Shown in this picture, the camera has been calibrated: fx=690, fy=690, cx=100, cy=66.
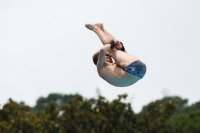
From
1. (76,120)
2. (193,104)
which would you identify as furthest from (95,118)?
(193,104)

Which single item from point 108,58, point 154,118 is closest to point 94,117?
point 154,118

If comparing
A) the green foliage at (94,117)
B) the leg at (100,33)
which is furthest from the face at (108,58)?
the green foliage at (94,117)

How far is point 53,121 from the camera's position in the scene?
1161 inches

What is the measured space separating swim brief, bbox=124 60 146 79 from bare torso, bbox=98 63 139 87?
0.07 meters

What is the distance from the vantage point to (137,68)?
42.5 feet

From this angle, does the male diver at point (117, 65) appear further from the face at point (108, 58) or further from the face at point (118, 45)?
the face at point (108, 58)

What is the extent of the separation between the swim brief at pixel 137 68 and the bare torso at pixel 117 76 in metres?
0.07

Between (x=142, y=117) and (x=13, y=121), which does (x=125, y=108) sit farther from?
(x=13, y=121)

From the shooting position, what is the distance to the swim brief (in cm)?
1290

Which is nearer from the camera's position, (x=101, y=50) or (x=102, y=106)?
(x=101, y=50)

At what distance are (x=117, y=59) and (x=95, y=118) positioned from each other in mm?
16567

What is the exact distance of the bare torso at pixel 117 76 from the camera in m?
12.9

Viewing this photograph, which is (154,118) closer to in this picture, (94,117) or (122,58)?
(94,117)

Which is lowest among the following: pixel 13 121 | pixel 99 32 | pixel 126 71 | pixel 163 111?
pixel 126 71
